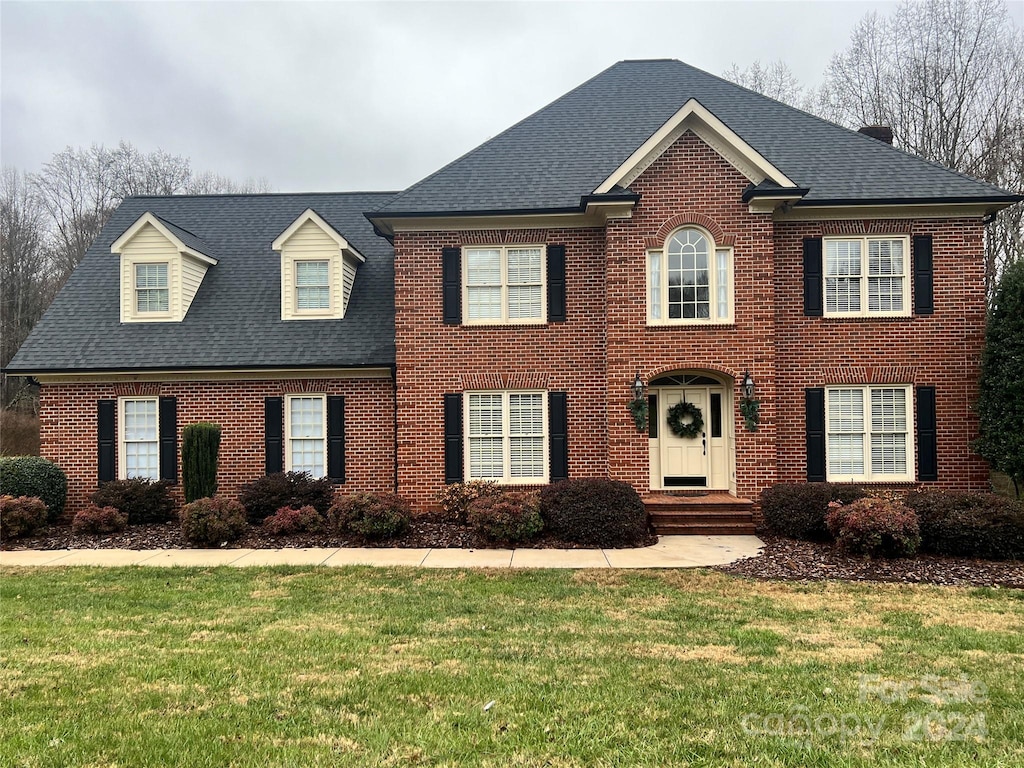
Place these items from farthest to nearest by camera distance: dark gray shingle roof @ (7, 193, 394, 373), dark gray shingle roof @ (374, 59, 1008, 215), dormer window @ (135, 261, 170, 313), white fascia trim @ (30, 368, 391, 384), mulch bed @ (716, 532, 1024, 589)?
dormer window @ (135, 261, 170, 313)
dark gray shingle roof @ (7, 193, 394, 373)
white fascia trim @ (30, 368, 391, 384)
dark gray shingle roof @ (374, 59, 1008, 215)
mulch bed @ (716, 532, 1024, 589)

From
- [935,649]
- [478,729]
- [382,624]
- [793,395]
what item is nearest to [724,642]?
[935,649]

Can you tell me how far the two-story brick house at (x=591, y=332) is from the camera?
12641 mm

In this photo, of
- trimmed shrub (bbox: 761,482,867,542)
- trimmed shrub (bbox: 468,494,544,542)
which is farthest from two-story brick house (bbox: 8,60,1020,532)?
trimmed shrub (bbox: 468,494,544,542)

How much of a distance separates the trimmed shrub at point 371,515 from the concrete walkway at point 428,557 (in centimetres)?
48

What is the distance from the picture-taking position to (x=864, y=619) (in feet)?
23.3

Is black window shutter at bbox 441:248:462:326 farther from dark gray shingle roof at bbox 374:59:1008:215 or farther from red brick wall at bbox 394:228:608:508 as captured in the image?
dark gray shingle roof at bbox 374:59:1008:215

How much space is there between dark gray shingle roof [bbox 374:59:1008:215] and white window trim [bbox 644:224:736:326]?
2032 mm

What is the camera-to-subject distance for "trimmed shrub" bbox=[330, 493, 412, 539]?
11.3 m

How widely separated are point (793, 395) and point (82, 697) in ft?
41.2

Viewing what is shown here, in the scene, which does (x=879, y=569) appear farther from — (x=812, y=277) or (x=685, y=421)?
(x=812, y=277)

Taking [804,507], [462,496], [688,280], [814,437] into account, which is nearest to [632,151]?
[688,280]

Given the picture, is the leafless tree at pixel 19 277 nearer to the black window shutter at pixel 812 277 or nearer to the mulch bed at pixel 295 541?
the mulch bed at pixel 295 541

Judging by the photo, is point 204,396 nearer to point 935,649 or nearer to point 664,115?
point 664,115

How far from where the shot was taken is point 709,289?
12.7 m
